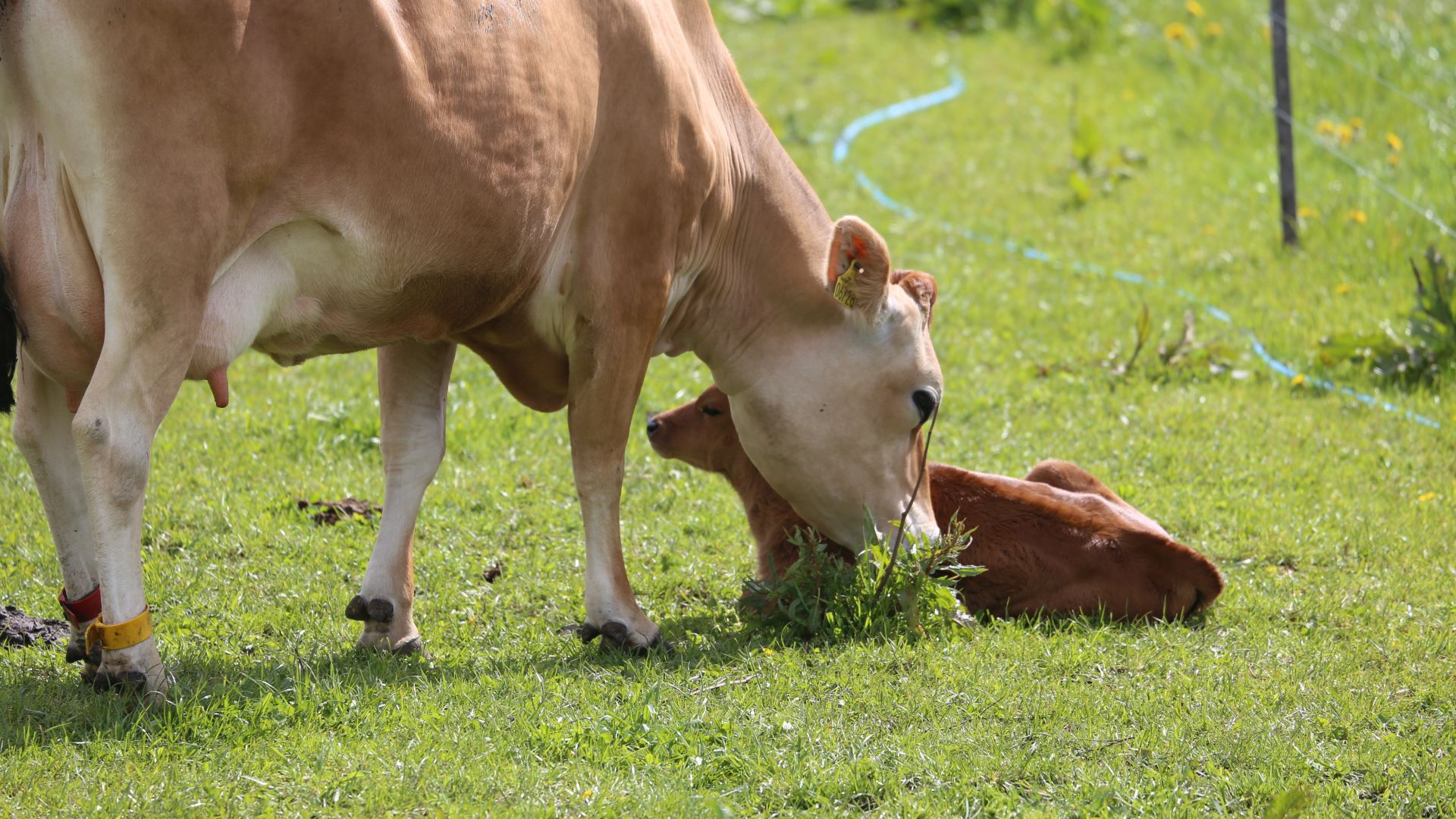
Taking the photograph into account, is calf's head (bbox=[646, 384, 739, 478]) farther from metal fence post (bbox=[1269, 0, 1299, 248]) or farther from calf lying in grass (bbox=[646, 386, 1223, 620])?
metal fence post (bbox=[1269, 0, 1299, 248])

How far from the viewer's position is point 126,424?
406 centimetres

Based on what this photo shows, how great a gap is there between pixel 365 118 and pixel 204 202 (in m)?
0.54

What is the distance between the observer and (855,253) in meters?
5.55

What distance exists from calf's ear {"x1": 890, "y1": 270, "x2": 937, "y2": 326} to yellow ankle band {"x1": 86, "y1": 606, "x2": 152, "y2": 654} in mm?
3106

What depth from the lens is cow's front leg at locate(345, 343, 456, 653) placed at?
528 cm

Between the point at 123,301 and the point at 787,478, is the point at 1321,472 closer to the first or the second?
the point at 787,478

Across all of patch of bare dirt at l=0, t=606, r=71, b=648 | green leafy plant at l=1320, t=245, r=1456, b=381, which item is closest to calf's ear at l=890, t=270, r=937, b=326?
patch of bare dirt at l=0, t=606, r=71, b=648

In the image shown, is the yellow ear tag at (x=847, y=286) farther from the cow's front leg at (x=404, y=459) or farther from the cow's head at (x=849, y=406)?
the cow's front leg at (x=404, y=459)

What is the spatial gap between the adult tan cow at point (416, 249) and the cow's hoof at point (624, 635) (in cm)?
1

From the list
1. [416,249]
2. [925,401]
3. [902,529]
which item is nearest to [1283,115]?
[925,401]

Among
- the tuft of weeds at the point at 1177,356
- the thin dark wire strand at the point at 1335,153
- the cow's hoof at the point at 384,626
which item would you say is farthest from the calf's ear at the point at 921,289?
the thin dark wire strand at the point at 1335,153

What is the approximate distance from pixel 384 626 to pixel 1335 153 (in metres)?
8.83

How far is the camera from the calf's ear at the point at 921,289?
19.9 feet

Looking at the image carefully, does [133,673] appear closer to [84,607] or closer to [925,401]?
[84,607]
